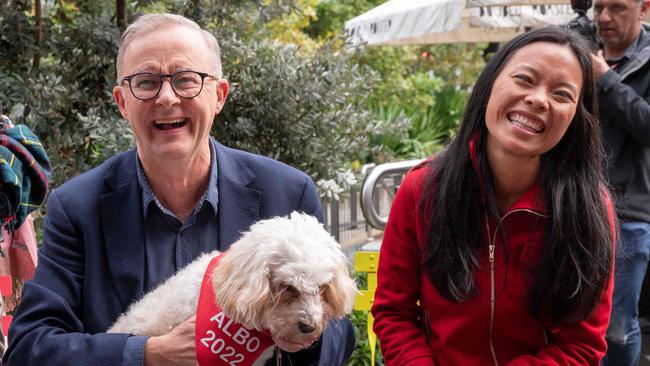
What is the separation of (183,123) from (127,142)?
2.32m

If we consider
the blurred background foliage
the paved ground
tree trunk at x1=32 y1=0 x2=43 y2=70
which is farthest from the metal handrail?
tree trunk at x1=32 y1=0 x2=43 y2=70

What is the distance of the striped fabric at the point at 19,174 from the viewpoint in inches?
125

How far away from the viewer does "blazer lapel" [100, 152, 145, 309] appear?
275 centimetres

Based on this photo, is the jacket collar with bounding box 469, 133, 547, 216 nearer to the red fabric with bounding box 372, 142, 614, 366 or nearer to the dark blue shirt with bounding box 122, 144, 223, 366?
the red fabric with bounding box 372, 142, 614, 366

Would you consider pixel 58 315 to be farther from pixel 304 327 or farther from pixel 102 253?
pixel 304 327

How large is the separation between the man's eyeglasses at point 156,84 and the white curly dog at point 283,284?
56cm

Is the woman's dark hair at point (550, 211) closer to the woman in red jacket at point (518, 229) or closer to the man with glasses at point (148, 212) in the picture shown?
the woman in red jacket at point (518, 229)

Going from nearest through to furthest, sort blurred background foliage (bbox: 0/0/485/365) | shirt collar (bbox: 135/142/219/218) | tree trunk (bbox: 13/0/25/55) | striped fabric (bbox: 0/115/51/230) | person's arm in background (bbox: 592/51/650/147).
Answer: shirt collar (bbox: 135/142/219/218) < striped fabric (bbox: 0/115/51/230) < person's arm in background (bbox: 592/51/650/147) < blurred background foliage (bbox: 0/0/485/365) < tree trunk (bbox: 13/0/25/55)

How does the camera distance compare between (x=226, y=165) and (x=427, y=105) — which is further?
(x=427, y=105)

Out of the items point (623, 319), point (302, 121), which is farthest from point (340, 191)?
point (623, 319)

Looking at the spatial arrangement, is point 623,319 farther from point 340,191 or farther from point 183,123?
point 183,123

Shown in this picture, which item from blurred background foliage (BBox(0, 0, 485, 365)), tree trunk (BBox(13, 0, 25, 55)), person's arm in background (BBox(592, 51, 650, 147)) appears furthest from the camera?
tree trunk (BBox(13, 0, 25, 55))

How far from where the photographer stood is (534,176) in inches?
110

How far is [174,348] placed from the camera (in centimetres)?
254
